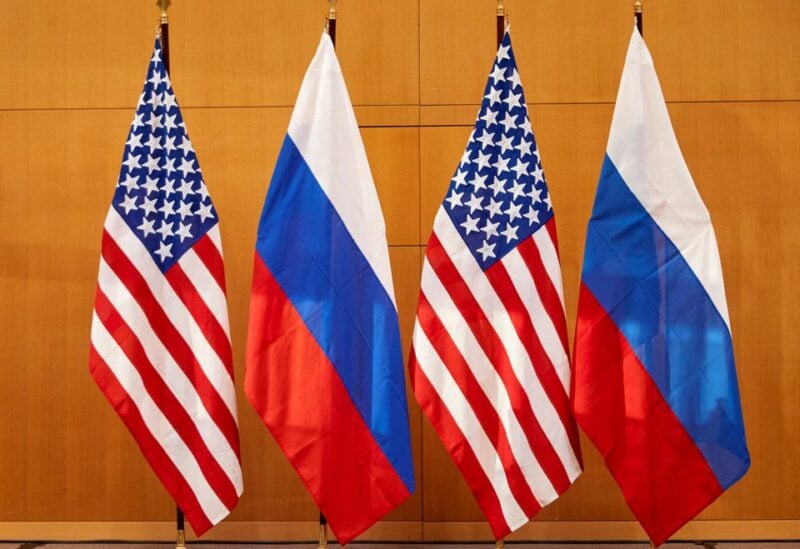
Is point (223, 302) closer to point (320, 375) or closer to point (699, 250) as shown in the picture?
point (320, 375)

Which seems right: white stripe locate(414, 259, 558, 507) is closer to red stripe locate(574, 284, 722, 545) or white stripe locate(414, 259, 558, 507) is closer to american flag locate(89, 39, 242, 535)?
red stripe locate(574, 284, 722, 545)

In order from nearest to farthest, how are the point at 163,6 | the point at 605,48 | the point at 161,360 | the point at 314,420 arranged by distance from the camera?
the point at 314,420 → the point at 161,360 → the point at 163,6 → the point at 605,48

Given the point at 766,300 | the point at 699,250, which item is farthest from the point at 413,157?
the point at 766,300

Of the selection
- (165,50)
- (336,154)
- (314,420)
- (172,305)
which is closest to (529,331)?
(314,420)

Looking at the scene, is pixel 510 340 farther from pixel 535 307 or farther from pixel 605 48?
pixel 605 48

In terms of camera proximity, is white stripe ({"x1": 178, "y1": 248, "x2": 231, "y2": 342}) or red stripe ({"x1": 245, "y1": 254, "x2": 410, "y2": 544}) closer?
red stripe ({"x1": 245, "y1": 254, "x2": 410, "y2": 544})

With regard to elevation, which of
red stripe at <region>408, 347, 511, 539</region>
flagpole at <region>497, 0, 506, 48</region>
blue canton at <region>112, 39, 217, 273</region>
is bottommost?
red stripe at <region>408, 347, 511, 539</region>

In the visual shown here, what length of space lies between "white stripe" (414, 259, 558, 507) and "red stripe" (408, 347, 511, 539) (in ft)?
0.56

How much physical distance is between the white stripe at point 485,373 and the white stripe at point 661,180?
3.04ft

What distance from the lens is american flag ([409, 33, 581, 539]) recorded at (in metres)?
3.94

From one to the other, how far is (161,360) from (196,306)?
0.27 m

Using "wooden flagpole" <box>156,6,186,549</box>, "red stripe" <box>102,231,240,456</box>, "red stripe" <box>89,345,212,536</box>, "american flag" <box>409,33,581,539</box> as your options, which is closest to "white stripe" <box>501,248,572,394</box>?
"american flag" <box>409,33,581,539</box>

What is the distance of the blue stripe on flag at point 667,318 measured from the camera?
391 cm

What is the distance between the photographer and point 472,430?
12.9 ft
